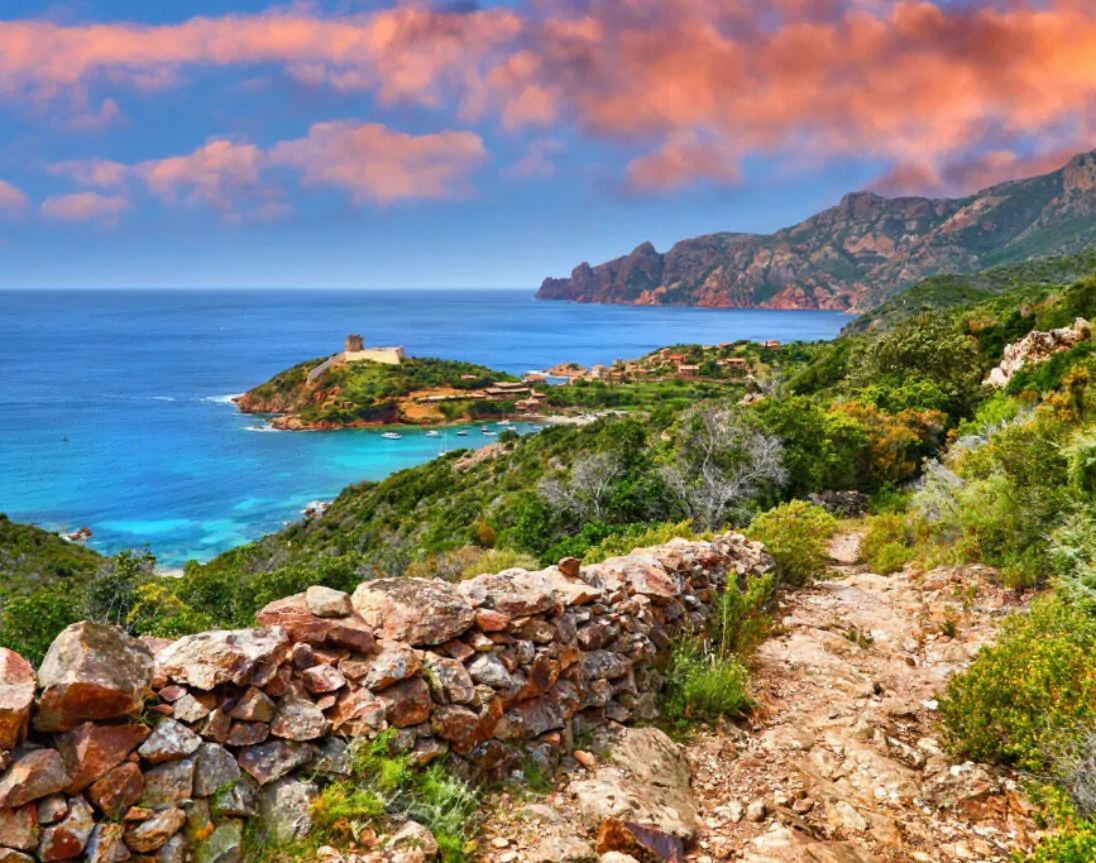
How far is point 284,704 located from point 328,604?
2.88 ft

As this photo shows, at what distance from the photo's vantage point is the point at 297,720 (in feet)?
12.8

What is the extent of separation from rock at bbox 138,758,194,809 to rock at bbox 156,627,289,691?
0.43 metres

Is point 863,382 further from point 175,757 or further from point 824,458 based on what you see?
point 175,757

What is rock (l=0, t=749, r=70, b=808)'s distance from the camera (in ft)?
9.57

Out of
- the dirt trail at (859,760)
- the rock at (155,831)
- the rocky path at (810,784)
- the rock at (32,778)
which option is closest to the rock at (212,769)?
the rock at (155,831)

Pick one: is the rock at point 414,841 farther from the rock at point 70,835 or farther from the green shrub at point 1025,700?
the green shrub at point 1025,700

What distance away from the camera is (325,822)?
3.66 m

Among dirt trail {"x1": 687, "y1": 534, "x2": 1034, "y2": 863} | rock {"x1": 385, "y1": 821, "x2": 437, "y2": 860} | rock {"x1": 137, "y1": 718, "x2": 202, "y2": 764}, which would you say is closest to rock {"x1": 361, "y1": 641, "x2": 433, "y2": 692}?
rock {"x1": 385, "y1": 821, "x2": 437, "y2": 860}

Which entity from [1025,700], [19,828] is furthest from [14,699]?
[1025,700]

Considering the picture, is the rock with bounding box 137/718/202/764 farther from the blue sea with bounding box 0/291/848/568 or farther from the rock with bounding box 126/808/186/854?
the blue sea with bounding box 0/291/848/568

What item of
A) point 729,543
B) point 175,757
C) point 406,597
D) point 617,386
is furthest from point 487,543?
point 617,386

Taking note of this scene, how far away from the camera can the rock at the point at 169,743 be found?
3.36 m

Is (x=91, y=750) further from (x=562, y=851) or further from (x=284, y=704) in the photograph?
(x=562, y=851)

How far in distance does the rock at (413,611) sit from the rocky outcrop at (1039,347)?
73.2 ft
